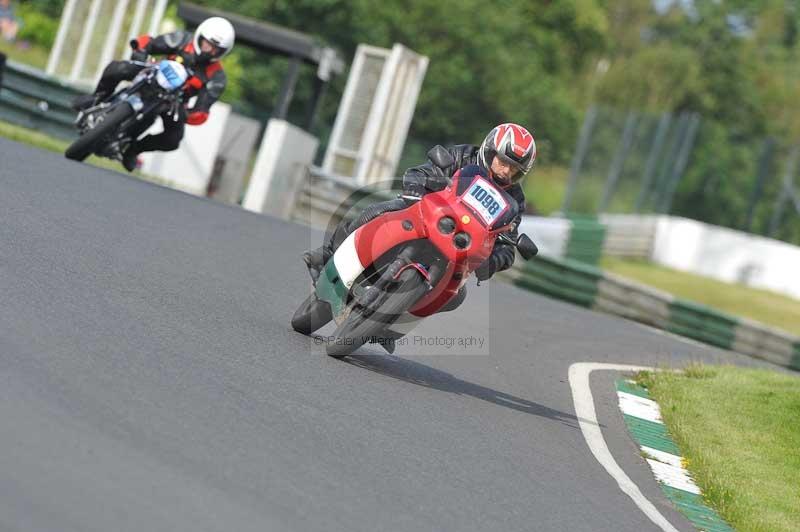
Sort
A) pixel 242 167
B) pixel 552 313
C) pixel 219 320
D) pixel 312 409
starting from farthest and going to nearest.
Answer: pixel 242 167, pixel 552 313, pixel 219 320, pixel 312 409

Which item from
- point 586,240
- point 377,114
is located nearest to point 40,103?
point 377,114

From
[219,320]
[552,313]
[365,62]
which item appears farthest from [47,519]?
[365,62]

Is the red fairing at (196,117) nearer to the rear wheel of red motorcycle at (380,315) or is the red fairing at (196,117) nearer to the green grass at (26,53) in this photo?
the rear wheel of red motorcycle at (380,315)

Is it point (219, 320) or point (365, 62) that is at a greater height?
point (365, 62)

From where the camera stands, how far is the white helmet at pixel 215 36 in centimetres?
1483

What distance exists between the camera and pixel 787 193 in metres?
29.9

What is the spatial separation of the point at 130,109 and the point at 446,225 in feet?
23.1

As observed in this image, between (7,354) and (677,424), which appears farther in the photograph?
(677,424)

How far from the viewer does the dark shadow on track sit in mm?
9141

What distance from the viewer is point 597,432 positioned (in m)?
9.44

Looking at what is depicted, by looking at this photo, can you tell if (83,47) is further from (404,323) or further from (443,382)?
(404,323)

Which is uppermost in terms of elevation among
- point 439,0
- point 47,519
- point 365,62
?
point 439,0

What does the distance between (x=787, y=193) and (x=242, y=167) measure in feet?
40.8

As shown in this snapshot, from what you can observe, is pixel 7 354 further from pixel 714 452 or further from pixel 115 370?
pixel 714 452
